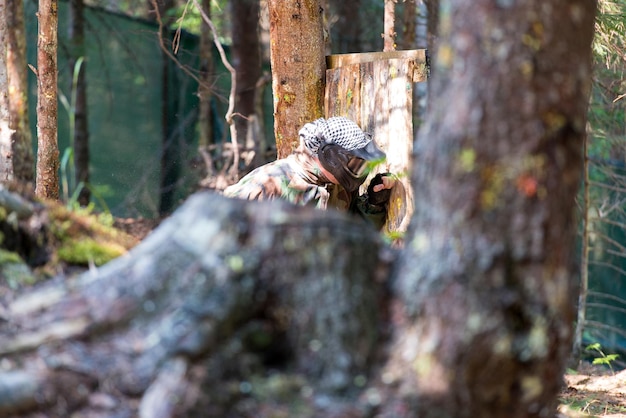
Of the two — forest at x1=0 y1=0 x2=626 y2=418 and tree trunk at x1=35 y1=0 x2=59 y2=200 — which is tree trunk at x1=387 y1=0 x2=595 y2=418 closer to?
forest at x1=0 y1=0 x2=626 y2=418

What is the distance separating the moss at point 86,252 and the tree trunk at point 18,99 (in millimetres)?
3387

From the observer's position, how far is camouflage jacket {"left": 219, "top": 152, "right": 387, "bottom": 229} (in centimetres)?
501

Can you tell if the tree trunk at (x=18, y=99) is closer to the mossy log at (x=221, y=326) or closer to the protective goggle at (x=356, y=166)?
the protective goggle at (x=356, y=166)

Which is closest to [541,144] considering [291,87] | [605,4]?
[291,87]

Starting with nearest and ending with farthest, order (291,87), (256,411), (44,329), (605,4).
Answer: (256,411), (44,329), (291,87), (605,4)

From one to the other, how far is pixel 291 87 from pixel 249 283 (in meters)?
3.89

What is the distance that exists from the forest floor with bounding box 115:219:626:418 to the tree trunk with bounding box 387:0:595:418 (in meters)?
2.89

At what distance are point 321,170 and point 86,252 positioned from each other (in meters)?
2.36

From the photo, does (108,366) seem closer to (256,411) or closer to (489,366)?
(256,411)

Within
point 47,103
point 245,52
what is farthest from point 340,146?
point 245,52

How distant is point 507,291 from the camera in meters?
2.21

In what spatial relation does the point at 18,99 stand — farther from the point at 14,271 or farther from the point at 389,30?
the point at 14,271

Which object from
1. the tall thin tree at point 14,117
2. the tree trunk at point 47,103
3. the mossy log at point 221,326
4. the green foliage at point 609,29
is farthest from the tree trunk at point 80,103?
the mossy log at point 221,326

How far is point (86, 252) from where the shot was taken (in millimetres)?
2875
